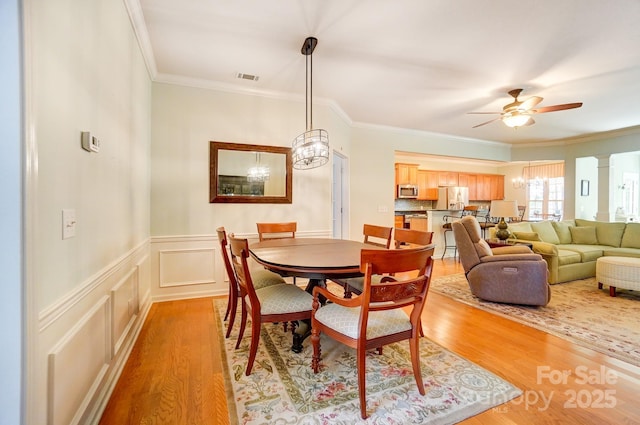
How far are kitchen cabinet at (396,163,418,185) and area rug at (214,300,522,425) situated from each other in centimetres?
565

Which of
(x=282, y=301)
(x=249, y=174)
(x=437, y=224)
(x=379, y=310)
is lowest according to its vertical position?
(x=282, y=301)

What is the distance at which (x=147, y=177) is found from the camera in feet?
10.4

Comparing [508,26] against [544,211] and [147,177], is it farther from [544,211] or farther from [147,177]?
[544,211]

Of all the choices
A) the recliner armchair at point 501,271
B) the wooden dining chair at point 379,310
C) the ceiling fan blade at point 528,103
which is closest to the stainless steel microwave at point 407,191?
the ceiling fan blade at point 528,103

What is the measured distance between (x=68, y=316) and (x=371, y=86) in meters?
3.60

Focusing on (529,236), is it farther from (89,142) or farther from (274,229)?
(89,142)

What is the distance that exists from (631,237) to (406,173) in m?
4.26

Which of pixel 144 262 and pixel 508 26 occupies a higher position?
pixel 508 26

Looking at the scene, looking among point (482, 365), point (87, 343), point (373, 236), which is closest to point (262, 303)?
point (87, 343)

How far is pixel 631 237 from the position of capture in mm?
4641

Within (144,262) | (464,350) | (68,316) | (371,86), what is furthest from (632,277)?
(144,262)

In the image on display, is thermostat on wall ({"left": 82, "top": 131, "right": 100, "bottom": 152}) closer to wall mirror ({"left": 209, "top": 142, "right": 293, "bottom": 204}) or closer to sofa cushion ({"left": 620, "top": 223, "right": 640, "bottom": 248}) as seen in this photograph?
wall mirror ({"left": 209, "top": 142, "right": 293, "bottom": 204})

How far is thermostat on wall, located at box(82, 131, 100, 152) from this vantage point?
1.44 meters

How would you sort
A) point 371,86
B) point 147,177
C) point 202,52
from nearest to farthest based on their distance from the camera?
point 202,52 → point 147,177 → point 371,86
